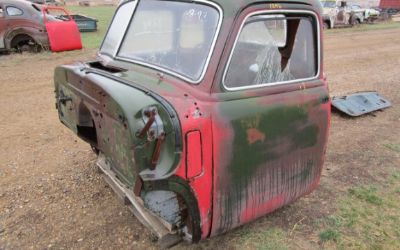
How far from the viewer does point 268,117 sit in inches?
115

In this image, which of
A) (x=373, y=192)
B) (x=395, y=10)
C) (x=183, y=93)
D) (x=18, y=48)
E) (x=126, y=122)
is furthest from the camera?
(x=395, y=10)

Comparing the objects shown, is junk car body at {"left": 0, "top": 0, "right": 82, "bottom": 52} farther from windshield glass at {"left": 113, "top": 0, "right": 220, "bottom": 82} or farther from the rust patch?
the rust patch

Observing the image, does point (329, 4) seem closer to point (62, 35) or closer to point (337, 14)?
point (337, 14)

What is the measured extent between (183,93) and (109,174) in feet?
4.38

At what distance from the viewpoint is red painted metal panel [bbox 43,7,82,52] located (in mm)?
11664

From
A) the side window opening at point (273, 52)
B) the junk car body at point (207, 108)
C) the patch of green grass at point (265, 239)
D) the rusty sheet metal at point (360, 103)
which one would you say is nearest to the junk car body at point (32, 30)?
the rusty sheet metal at point (360, 103)

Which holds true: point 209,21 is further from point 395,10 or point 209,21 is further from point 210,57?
point 395,10

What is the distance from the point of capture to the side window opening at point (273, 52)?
2.91 metres

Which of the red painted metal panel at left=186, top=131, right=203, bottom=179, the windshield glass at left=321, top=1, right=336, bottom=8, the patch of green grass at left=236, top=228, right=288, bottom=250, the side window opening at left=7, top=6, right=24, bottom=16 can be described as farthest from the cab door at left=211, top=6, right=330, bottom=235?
the windshield glass at left=321, top=1, right=336, bottom=8

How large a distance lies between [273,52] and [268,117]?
2.07 ft

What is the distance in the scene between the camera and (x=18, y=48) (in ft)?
38.4

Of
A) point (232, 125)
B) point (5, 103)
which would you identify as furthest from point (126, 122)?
point (5, 103)

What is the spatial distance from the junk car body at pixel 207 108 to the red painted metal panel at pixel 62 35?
8.77m

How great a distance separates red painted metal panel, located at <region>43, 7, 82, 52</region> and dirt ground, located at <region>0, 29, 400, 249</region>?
3.98 m
